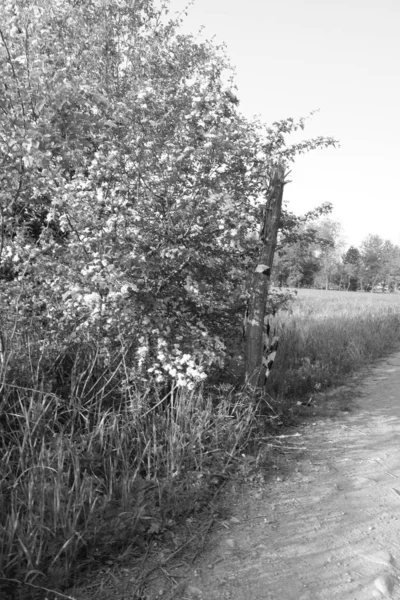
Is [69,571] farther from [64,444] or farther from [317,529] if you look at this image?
[317,529]

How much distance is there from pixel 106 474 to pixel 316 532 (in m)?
1.49

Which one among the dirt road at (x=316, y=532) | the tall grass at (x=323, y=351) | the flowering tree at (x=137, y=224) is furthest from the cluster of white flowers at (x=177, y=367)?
the tall grass at (x=323, y=351)

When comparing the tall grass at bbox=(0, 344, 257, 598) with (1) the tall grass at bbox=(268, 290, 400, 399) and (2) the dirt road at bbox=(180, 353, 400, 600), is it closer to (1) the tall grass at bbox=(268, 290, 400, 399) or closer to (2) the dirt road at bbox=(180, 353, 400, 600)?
(2) the dirt road at bbox=(180, 353, 400, 600)

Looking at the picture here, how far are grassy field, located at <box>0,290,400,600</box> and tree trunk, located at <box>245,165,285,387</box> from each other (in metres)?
0.39

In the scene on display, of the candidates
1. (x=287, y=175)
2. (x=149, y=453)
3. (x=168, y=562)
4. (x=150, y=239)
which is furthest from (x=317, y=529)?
(x=287, y=175)

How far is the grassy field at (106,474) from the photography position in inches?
103

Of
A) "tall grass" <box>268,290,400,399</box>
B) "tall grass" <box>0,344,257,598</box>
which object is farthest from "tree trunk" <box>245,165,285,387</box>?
"tall grass" <box>268,290,400,399</box>

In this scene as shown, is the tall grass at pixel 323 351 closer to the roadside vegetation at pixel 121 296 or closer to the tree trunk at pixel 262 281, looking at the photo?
the tree trunk at pixel 262 281

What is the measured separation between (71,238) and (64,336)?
948mm

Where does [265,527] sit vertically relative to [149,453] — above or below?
below

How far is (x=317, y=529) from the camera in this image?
3158 mm

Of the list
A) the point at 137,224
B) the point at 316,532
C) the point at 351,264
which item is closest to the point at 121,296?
the point at 137,224

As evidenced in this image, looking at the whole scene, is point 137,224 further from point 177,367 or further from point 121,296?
point 177,367

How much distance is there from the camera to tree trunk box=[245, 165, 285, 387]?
4.98 metres
